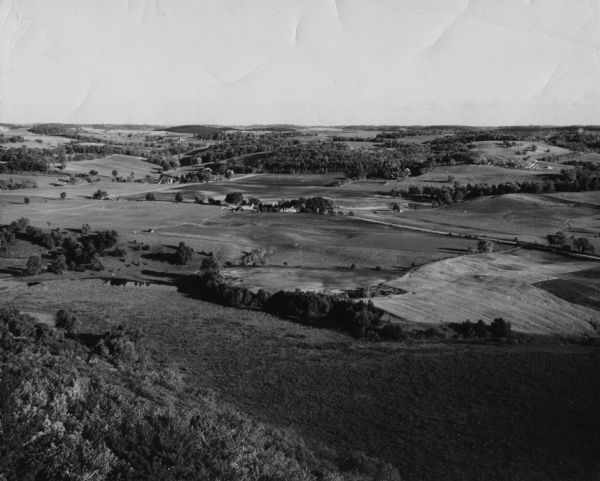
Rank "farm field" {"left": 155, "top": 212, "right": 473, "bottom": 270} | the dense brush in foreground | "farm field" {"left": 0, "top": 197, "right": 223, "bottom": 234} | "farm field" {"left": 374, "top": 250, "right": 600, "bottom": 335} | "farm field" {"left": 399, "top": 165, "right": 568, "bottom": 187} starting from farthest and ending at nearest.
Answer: "farm field" {"left": 399, "top": 165, "right": 568, "bottom": 187}
"farm field" {"left": 0, "top": 197, "right": 223, "bottom": 234}
"farm field" {"left": 155, "top": 212, "right": 473, "bottom": 270}
"farm field" {"left": 374, "top": 250, "right": 600, "bottom": 335}
the dense brush in foreground

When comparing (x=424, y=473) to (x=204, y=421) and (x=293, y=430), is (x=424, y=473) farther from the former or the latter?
(x=204, y=421)

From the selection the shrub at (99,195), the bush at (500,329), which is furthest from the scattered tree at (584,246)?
the shrub at (99,195)

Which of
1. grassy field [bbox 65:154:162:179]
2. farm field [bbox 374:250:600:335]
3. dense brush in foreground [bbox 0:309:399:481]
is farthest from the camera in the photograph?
grassy field [bbox 65:154:162:179]

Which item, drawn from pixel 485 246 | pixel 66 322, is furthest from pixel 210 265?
pixel 485 246

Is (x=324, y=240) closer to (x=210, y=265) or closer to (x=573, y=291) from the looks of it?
(x=210, y=265)

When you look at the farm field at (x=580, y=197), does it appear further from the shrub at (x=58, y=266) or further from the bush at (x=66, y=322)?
the bush at (x=66, y=322)

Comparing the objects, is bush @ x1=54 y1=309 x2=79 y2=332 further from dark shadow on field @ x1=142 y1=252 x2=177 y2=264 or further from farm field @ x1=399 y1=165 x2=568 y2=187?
farm field @ x1=399 y1=165 x2=568 y2=187

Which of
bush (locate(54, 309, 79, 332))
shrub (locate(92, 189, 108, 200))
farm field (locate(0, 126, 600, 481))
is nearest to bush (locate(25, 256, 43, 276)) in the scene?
farm field (locate(0, 126, 600, 481))
